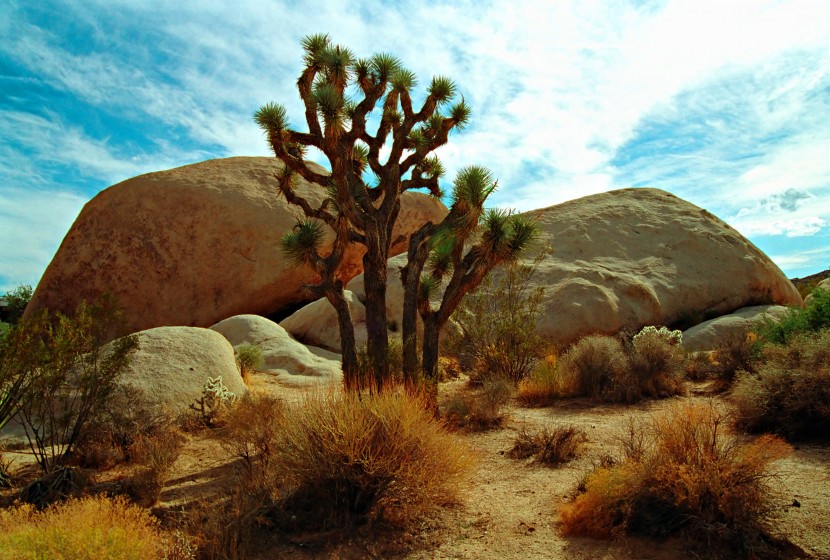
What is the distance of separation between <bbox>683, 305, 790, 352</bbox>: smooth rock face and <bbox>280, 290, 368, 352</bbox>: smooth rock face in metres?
8.75

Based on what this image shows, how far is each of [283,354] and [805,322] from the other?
1082cm

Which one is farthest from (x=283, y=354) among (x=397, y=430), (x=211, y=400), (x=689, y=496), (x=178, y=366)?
(x=689, y=496)

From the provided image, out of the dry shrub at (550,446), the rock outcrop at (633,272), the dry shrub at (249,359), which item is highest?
the rock outcrop at (633,272)

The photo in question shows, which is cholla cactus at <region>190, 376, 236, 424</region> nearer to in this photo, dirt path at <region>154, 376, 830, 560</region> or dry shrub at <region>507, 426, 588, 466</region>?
dirt path at <region>154, 376, 830, 560</region>

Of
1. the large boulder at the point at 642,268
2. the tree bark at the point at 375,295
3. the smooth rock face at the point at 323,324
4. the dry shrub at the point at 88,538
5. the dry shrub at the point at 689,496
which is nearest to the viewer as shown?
the dry shrub at the point at 88,538

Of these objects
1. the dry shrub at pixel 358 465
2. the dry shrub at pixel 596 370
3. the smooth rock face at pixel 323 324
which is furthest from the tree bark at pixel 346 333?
the smooth rock face at pixel 323 324

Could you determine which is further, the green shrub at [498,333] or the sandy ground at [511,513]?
the green shrub at [498,333]

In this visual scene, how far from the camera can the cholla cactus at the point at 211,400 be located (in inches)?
358

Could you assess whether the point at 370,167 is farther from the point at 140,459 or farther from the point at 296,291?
the point at 296,291

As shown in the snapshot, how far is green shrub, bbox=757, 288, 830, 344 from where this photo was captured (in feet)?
34.0

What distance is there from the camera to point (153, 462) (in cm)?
627

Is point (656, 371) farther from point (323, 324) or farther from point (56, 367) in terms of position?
point (323, 324)

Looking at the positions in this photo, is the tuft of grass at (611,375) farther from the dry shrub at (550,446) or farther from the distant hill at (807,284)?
the distant hill at (807,284)

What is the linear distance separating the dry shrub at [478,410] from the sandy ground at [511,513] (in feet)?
2.55
